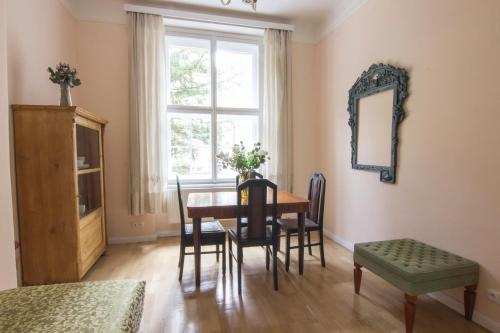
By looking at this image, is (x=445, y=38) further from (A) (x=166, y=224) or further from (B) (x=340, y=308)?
(A) (x=166, y=224)

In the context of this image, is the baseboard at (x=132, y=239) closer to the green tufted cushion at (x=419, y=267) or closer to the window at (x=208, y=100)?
the window at (x=208, y=100)

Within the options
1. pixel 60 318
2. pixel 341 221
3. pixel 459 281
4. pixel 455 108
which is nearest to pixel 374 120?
pixel 455 108

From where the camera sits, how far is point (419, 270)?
1.79 m

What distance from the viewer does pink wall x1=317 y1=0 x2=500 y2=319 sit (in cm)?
185

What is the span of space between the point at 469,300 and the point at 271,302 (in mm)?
1452

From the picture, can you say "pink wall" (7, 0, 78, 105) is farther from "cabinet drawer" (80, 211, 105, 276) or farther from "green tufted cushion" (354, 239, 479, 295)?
"green tufted cushion" (354, 239, 479, 295)

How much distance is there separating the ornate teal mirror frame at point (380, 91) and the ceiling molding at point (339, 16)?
0.91 meters

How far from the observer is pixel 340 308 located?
7.04 ft

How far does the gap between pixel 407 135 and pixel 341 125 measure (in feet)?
3.88

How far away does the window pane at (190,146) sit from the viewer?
3977mm

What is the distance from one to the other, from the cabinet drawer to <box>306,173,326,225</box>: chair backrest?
2379mm

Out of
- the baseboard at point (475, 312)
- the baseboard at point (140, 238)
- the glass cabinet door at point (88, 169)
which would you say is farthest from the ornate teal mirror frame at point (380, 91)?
the glass cabinet door at point (88, 169)

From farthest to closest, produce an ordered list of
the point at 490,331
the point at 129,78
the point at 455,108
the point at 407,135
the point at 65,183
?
the point at 129,78, the point at 407,135, the point at 65,183, the point at 455,108, the point at 490,331

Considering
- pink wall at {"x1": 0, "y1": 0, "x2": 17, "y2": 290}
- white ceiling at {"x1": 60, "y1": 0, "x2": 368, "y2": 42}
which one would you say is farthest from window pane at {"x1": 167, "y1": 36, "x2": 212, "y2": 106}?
pink wall at {"x1": 0, "y1": 0, "x2": 17, "y2": 290}
